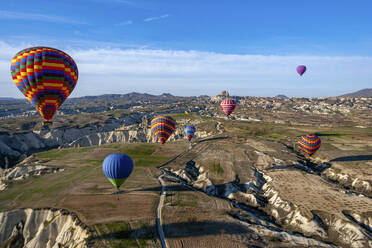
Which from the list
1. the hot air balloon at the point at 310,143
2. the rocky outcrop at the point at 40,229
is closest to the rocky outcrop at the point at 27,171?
the rocky outcrop at the point at 40,229

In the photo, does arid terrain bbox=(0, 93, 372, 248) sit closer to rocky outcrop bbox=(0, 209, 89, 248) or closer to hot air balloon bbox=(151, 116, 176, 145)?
rocky outcrop bbox=(0, 209, 89, 248)

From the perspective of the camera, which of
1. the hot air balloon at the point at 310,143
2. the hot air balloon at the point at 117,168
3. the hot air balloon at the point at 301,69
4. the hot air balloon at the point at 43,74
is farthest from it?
the hot air balloon at the point at 301,69

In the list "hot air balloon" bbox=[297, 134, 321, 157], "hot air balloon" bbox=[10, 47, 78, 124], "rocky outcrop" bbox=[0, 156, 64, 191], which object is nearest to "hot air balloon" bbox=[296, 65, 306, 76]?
"hot air balloon" bbox=[297, 134, 321, 157]

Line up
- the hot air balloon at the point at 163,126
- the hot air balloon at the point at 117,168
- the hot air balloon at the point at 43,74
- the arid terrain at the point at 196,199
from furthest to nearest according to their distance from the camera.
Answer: the hot air balloon at the point at 163,126 < the hot air balloon at the point at 117,168 < the hot air balloon at the point at 43,74 < the arid terrain at the point at 196,199

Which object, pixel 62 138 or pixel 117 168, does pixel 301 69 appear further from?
pixel 62 138

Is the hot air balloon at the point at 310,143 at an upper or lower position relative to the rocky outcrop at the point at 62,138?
upper

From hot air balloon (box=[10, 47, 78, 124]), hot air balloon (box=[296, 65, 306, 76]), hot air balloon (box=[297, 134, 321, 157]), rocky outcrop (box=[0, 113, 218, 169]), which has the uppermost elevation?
hot air balloon (box=[296, 65, 306, 76])

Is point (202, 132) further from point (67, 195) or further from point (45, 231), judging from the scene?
point (45, 231)

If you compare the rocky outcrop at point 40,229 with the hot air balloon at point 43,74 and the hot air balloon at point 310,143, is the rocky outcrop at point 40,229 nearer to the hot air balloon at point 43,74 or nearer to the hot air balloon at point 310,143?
the hot air balloon at point 43,74
